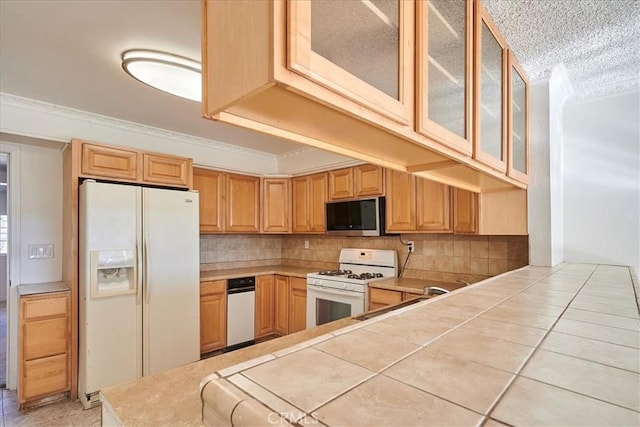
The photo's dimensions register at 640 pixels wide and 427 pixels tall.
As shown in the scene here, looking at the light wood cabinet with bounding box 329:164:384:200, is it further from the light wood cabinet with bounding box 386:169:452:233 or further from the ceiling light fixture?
the ceiling light fixture

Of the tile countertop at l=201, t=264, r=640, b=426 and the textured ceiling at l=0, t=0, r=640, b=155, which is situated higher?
the textured ceiling at l=0, t=0, r=640, b=155

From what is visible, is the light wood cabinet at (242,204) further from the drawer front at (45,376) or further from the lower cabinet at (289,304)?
the drawer front at (45,376)

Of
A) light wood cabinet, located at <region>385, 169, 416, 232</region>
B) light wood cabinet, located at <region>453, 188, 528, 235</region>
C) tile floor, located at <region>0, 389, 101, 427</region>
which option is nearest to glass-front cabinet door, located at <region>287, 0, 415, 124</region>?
light wood cabinet, located at <region>453, 188, 528, 235</region>

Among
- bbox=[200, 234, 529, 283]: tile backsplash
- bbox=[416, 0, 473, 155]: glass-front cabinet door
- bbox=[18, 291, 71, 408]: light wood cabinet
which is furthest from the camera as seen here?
bbox=[200, 234, 529, 283]: tile backsplash

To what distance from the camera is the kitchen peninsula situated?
417 mm

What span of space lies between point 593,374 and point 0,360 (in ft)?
16.0

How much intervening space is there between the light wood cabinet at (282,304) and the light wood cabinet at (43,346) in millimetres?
2002

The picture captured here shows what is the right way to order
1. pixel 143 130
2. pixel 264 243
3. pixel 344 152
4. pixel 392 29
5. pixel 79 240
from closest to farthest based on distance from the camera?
pixel 392 29 < pixel 344 152 < pixel 79 240 < pixel 143 130 < pixel 264 243

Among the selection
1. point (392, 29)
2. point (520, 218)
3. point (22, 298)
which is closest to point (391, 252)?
point (520, 218)

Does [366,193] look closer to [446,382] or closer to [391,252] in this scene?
[391,252]

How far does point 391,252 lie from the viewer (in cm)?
332

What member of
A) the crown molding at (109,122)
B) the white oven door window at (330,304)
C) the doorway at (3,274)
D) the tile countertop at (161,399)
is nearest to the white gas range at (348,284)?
the white oven door window at (330,304)

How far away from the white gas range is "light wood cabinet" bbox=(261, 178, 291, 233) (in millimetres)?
960

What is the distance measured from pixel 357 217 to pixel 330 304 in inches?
37.0
